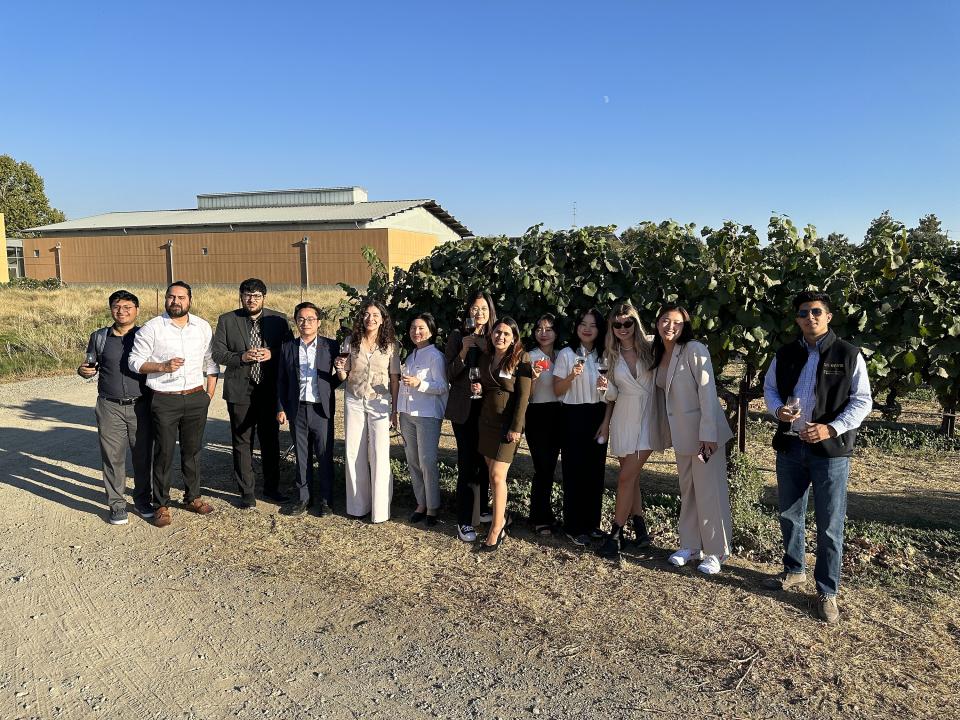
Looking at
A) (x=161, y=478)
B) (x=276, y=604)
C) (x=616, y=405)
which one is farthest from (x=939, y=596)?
(x=161, y=478)

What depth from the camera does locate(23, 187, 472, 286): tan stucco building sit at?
42156 millimetres

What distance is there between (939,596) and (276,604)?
389 cm

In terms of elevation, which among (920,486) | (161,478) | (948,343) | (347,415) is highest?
(948,343)

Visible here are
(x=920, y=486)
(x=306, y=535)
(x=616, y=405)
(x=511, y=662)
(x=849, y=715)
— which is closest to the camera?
(x=849, y=715)

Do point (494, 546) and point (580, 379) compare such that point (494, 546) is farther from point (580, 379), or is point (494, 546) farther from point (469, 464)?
point (580, 379)

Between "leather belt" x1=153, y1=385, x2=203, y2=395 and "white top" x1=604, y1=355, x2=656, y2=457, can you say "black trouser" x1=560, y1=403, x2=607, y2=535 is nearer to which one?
"white top" x1=604, y1=355, x2=656, y2=457

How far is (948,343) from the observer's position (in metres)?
5.57

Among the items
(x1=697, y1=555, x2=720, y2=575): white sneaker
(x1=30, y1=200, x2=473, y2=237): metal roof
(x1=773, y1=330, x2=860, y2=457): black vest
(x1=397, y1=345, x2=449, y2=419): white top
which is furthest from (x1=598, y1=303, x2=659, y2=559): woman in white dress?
(x1=30, y1=200, x2=473, y2=237): metal roof

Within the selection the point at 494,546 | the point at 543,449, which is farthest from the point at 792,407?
the point at 494,546

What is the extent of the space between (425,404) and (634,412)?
63.4 inches

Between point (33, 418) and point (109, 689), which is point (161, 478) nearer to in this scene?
point (109, 689)

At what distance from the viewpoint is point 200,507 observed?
589 cm

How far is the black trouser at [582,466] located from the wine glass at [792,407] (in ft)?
4.33

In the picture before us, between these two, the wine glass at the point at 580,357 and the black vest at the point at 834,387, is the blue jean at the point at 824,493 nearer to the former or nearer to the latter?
the black vest at the point at 834,387
